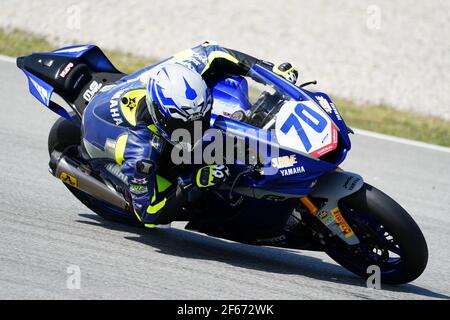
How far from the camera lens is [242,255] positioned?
6.16m

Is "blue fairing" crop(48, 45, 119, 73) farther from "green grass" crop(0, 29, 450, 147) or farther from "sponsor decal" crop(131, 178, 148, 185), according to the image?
"green grass" crop(0, 29, 450, 147)

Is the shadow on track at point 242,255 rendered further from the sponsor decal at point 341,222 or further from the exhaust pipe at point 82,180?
the sponsor decal at point 341,222

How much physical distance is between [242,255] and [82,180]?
1301 mm

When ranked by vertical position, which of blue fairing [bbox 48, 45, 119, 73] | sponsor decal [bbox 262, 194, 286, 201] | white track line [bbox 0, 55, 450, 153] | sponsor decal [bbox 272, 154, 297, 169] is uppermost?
blue fairing [bbox 48, 45, 119, 73]

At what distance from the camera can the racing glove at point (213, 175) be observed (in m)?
5.32

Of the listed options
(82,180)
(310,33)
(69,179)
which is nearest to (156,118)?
(82,180)

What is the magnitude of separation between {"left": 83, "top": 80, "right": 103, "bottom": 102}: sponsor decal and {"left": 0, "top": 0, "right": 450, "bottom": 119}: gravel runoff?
5.93 metres

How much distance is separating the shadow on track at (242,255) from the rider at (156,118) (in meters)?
0.38

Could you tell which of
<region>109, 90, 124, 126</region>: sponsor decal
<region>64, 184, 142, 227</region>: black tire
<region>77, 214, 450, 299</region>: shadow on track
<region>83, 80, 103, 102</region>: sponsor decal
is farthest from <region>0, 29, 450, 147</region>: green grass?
<region>109, 90, 124, 126</region>: sponsor decal

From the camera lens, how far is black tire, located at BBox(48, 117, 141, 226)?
6.63 metres

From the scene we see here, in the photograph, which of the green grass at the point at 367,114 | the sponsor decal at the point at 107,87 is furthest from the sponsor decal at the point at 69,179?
the green grass at the point at 367,114

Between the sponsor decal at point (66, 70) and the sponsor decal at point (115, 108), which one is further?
the sponsor decal at point (66, 70)
